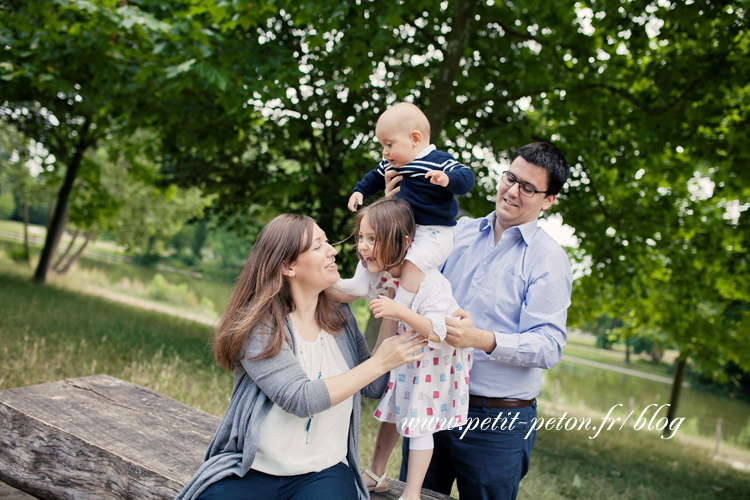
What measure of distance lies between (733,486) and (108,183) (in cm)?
1839

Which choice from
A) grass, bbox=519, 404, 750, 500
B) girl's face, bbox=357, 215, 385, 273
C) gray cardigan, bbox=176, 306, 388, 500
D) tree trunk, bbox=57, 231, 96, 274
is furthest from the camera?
tree trunk, bbox=57, 231, 96, 274

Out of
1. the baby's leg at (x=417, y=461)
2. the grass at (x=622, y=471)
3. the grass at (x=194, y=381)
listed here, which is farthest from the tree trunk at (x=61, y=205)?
the baby's leg at (x=417, y=461)

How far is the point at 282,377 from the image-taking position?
207cm

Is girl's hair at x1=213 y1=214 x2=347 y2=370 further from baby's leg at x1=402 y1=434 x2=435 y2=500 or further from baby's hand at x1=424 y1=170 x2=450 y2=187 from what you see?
baby's leg at x1=402 y1=434 x2=435 y2=500

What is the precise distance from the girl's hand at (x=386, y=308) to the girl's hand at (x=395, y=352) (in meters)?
0.12

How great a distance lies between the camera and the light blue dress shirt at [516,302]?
7.32 ft

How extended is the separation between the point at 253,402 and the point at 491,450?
1104mm

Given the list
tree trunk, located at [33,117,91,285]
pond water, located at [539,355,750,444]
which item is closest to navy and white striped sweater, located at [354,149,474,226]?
tree trunk, located at [33,117,91,285]

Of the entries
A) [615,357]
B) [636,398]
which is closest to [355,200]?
[636,398]

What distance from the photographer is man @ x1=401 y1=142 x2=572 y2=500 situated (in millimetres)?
2318

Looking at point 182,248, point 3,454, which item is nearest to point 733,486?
point 3,454

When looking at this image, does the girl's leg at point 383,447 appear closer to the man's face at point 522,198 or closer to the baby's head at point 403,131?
the man's face at point 522,198

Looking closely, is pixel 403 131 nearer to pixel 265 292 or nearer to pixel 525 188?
pixel 525 188

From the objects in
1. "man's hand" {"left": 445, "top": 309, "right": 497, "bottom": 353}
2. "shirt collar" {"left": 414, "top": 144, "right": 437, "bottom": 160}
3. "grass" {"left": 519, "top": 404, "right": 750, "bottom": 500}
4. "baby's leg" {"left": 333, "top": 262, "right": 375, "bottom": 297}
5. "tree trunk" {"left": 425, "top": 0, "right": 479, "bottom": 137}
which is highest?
"tree trunk" {"left": 425, "top": 0, "right": 479, "bottom": 137}
